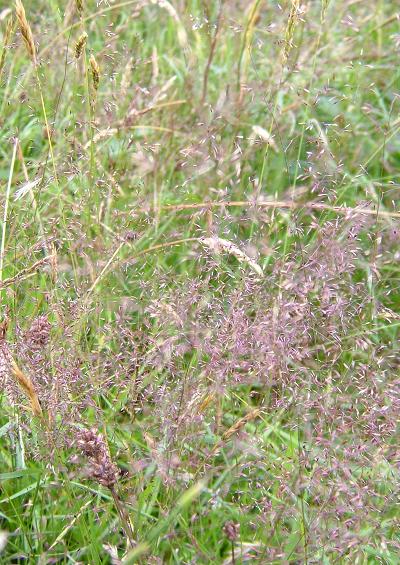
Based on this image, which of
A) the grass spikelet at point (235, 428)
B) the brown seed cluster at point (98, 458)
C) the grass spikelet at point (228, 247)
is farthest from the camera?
the grass spikelet at point (228, 247)

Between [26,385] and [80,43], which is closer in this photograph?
[26,385]

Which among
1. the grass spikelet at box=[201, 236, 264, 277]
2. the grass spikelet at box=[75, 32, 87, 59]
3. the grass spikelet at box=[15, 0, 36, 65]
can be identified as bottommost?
the grass spikelet at box=[201, 236, 264, 277]

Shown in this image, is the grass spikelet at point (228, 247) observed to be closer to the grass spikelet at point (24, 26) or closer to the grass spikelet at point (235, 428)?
the grass spikelet at point (235, 428)

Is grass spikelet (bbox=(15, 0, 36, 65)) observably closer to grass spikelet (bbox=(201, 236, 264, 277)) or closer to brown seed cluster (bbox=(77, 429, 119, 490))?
grass spikelet (bbox=(201, 236, 264, 277))

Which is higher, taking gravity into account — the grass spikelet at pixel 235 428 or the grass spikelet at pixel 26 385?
the grass spikelet at pixel 26 385

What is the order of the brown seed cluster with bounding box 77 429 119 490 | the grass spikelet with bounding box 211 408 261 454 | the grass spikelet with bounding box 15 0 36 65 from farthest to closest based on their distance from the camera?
1. the grass spikelet with bounding box 15 0 36 65
2. the grass spikelet with bounding box 211 408 261 454
3. the brown seed cluster with bounding box 77 429 119 490

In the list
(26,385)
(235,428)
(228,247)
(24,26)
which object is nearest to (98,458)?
(26,385)

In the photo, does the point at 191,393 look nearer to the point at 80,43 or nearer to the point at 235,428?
the point at 235,428

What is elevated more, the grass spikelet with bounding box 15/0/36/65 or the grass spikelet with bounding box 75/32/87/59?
the grass spikelet with bounding box 15/0/36/65

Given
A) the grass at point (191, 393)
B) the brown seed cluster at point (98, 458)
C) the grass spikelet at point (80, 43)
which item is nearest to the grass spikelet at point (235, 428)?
the grass at point (191, 393)

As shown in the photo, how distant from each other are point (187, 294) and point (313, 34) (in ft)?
5.71

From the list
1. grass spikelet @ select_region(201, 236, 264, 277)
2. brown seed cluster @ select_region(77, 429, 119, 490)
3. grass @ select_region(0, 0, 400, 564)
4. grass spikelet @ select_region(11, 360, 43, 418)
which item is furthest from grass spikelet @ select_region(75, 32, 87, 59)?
brown seed cluster @ select_region(77, 429, 119, 490)

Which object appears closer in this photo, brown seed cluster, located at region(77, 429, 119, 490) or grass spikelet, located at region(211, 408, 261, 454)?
brown seed cluster, located at region(77, 429, 119, 490)

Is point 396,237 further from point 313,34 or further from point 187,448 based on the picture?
point 313,34
